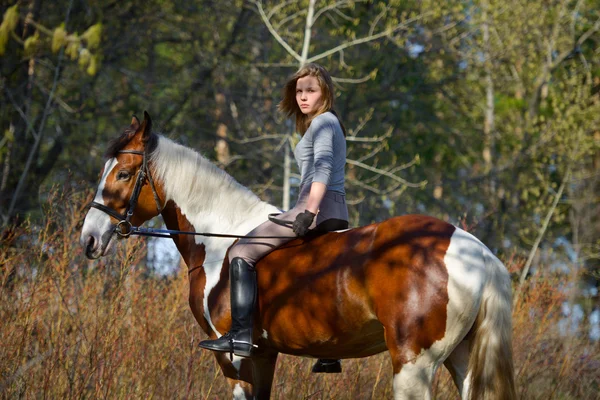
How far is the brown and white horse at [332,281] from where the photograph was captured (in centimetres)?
364

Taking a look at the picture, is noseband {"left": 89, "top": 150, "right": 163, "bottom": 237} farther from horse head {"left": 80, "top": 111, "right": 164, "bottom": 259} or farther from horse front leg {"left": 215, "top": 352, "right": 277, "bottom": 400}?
horse front leg {"left": 215, "top": 352, "right": 277, "bottom": 400}

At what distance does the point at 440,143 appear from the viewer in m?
19.0

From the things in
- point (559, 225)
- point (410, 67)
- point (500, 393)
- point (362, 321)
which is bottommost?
point (559, 225)

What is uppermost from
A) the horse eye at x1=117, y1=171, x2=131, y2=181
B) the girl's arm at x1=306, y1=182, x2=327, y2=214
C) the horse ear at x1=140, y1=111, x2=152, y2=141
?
the horse ear at x1=140, y1=111, x2=152, y2=141

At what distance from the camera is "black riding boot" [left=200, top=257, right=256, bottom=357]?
421 cm

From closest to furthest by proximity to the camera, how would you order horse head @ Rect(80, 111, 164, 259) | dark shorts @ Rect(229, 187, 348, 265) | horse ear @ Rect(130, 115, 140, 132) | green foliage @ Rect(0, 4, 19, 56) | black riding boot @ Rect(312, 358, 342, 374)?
green foliage @ Rect(0, 4, 19, 56) → dark shorts @ Rect(229, 187, 348, 265) → horse head @ Rect(80, 111, 164, 259) → black riding boot @ Rect(312, 358, 342, 374) → horse ear @ Rect(130, 115, 140, 132)

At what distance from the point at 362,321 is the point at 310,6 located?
866 cm

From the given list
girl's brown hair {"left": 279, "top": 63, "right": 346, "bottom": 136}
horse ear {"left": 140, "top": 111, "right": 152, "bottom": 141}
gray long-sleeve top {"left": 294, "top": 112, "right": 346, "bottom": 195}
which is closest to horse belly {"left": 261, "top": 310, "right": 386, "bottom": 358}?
gray long-sleeve top {"left": 294, "top": 112, "right": 346, "bottom": 195}

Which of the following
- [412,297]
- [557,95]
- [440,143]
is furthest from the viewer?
[440,143]

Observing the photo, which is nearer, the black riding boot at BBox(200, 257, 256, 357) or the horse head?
the black riding boot at BBox(200, 257, 256, 357)

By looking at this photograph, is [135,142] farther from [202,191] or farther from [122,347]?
[122,347]

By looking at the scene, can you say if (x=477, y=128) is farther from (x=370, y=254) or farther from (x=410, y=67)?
(x=370, y=254)

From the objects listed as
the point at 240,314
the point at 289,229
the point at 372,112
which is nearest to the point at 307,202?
the point at 289,229

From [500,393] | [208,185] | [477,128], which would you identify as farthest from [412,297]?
[477,128]
